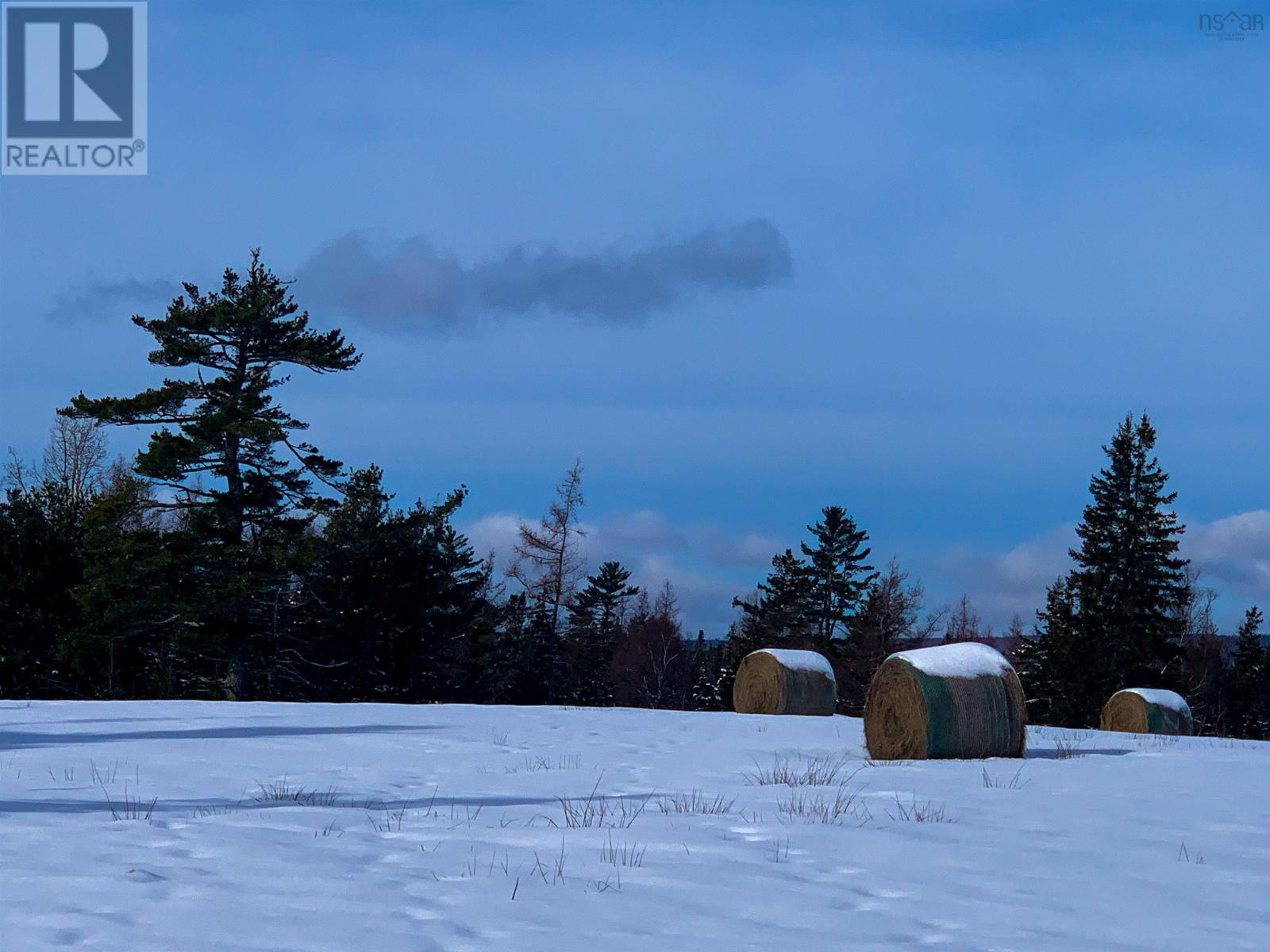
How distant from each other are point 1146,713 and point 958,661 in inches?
568

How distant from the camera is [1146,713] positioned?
81.0 ft

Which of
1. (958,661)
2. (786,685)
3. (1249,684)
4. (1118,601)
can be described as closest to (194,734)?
(958,661)

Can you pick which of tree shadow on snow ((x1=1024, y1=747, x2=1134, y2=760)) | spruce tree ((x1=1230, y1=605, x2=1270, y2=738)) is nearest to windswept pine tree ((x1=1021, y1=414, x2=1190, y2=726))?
spruce tree ((x1=1230, y1=605, x2=1270, y2=738))

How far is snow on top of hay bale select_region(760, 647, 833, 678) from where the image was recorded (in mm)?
22047

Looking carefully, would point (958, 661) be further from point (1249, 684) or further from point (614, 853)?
point (1249, 684)

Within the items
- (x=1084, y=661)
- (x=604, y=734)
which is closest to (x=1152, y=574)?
(x=1084, y=661)

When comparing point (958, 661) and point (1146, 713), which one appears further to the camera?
point (1146, 713)

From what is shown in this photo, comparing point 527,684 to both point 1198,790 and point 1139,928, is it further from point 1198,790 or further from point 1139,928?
point 1139,928

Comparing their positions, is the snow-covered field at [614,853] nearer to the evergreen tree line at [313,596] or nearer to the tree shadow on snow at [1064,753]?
the tree shadow on snow at [1064,753]

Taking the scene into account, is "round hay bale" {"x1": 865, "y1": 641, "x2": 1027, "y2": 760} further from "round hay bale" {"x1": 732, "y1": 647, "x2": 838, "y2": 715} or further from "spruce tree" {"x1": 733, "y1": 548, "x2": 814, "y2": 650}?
"spruce tree" {"x1": 733, "y1": 548, "x2": 814, "y2": 650}

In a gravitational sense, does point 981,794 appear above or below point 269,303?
below

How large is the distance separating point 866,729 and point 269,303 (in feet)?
91.2

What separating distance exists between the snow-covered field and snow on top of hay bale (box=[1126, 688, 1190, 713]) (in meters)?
14.8

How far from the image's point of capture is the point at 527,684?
156 ft
